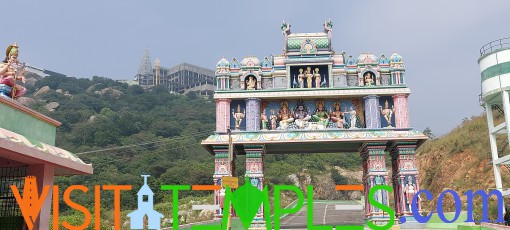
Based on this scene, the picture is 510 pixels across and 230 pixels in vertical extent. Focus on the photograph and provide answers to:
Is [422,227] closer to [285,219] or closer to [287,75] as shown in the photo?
[287,75]

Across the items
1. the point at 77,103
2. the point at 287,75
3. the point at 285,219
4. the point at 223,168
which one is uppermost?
the point at 77,103

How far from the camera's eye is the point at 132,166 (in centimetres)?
6475

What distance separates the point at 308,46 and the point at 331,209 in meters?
18.5

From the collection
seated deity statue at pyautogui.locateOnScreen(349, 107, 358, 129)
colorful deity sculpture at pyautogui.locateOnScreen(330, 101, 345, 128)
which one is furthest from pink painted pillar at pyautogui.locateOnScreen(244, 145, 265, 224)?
seated deity statue at pyautogui.locateOnScreen(349, 107, 358, 129)

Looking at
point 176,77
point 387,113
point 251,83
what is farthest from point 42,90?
point 387,113

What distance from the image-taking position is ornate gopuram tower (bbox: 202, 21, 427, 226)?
24812mm

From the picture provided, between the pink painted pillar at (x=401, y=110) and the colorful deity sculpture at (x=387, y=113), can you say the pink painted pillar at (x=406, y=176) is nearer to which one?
the pink painted pillar at (x=401, y=110)

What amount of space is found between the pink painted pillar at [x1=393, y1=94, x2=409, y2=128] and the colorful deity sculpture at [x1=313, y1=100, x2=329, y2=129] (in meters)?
3.41

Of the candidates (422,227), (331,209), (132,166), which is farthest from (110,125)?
(422,227)

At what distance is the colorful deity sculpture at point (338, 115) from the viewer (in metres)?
25.7

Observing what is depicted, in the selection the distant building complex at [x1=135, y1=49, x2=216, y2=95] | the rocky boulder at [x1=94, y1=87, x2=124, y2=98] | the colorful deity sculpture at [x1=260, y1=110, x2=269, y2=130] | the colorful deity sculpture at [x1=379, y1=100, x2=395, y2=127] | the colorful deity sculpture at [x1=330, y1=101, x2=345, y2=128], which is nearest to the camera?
the colorful deity sculpture at [x1=379, y1=100, x2=395, y2=127]

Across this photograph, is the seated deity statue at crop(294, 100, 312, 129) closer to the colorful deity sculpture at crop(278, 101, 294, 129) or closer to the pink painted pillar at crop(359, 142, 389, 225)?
the colorful deity sculpture at crop(278, 101, 294, 129)

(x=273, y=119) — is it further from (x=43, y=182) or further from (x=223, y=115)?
(x=43, y=182)

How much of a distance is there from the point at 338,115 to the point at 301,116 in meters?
1.86
